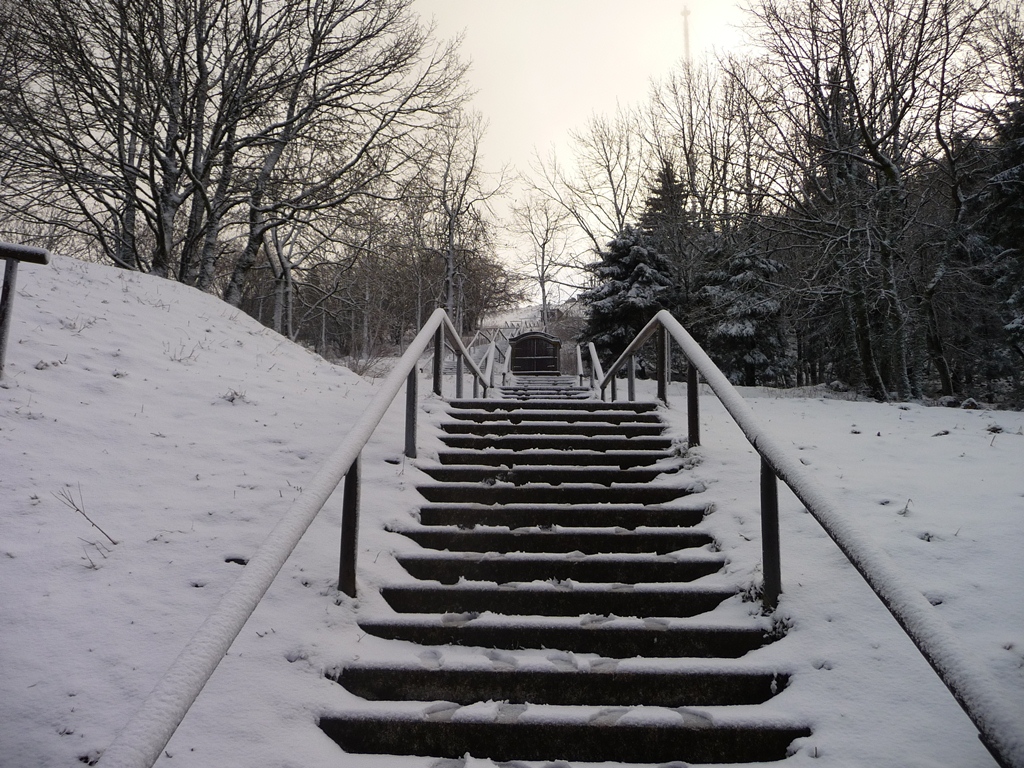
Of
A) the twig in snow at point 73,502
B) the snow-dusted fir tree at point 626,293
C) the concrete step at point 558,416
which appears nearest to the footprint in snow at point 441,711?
the twig in snow at point 73,502

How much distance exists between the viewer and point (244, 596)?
5.06ft

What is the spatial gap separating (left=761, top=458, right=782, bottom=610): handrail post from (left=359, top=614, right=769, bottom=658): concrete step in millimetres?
199

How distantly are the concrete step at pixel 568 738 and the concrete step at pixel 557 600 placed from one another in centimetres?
72

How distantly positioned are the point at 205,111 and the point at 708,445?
10984 millimetres

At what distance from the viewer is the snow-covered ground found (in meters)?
1.87

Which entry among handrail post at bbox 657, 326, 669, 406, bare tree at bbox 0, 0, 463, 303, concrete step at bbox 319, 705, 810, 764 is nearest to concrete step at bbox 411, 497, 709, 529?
concrete step at bbox 319, 705, 810, 764

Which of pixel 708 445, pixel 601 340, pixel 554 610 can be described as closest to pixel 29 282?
pixel 554 610

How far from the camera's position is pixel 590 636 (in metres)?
2.46

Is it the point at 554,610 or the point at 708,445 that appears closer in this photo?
the point at 554,610

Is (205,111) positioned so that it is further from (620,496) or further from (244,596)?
(244,596)

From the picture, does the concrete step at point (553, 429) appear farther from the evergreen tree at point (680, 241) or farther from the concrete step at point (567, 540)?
the evergreen tree at point (680, 241)

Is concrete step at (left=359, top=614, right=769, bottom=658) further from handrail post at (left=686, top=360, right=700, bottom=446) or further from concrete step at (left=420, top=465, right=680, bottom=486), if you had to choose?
handrail post at (left=686, top=360, right=700, bottom=446)

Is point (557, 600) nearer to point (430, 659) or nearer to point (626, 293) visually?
point (430, 659)

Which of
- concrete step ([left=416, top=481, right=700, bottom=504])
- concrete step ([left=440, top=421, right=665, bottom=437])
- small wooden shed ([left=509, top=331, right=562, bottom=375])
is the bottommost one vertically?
concrete step ([left=416, top=481, right=700, bottom=504])
